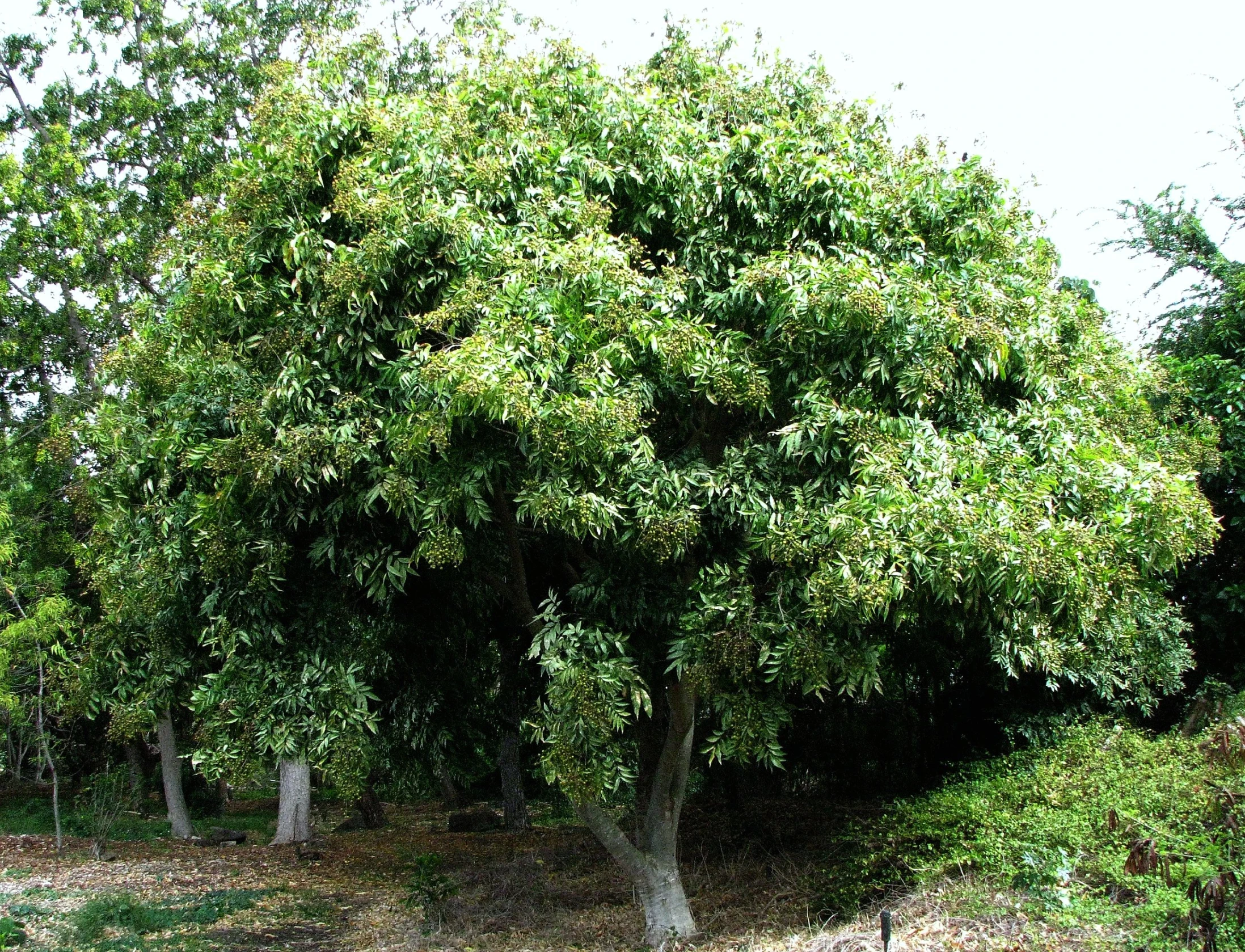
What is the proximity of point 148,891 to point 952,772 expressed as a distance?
911 centimetres

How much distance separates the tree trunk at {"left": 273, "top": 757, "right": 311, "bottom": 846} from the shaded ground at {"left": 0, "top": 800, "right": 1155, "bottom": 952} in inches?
30.0

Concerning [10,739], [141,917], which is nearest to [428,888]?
[141,917]

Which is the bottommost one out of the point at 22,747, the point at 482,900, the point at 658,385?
the point at 482,900

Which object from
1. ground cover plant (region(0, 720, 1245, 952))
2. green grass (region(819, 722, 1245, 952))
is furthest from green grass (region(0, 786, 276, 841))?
green grass (region(819, 722, 1245, 952))

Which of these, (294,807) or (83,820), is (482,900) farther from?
(83,820)

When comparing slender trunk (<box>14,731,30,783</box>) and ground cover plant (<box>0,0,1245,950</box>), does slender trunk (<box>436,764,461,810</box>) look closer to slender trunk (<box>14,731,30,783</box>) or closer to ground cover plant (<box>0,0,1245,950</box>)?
slender trunk (<box>14,731,30,783</box>)

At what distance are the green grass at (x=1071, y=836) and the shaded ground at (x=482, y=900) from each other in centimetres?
21

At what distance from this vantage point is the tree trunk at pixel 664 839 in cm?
763

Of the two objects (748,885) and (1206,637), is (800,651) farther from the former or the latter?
(1206,637)

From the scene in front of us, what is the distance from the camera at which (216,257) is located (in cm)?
655

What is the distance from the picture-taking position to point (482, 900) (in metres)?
9.81

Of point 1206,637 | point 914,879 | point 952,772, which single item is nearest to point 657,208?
point 914,879

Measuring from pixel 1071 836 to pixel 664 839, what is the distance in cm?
317

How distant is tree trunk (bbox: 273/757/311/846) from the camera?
14758 mm
